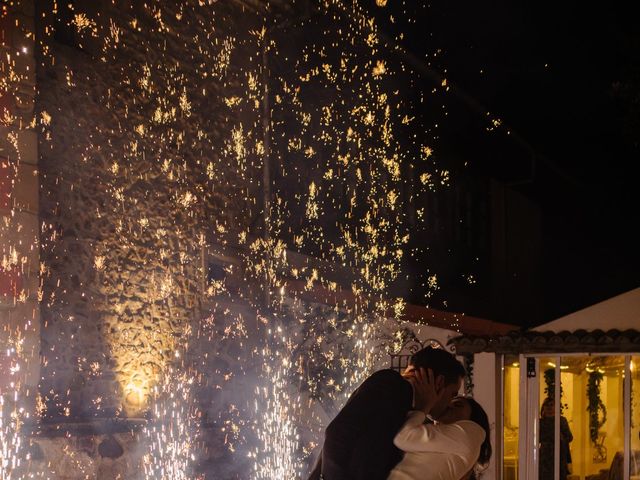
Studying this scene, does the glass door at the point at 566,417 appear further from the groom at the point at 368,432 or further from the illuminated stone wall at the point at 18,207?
→ the groom at the point at 368,432

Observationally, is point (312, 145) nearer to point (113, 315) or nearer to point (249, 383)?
point (249, 383)

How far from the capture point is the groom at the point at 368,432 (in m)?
3.18

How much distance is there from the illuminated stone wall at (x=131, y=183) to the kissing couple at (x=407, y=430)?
294 cm

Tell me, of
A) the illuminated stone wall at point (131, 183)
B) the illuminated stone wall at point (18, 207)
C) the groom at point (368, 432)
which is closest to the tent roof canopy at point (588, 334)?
the illuminated stone wall at point (131, 183)

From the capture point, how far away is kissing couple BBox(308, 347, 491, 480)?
3.21 meters

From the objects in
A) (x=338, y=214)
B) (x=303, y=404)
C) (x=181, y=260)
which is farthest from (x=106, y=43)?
(x=303, y=404)

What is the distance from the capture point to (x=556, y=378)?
393 inches

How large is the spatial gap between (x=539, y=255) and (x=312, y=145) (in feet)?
27.3

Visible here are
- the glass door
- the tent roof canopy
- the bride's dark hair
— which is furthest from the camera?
the glass door

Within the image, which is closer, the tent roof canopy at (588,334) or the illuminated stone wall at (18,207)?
the illuminated stone wall at (18,207)

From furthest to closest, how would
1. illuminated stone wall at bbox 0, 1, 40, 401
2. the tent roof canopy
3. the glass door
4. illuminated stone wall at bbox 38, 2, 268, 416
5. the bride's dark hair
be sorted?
1. the glass door
2. the tent roof canopy
3. illuminated stone wall at bbox 38, 2, 268, 416
4. illuminated stone wall at bbox 0, 1, 40, 401
5. the bride's dark hair

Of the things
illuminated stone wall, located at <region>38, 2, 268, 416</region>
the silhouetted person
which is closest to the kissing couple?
illuminated stone wall, located at <region>38, 2, 268, 416</region>

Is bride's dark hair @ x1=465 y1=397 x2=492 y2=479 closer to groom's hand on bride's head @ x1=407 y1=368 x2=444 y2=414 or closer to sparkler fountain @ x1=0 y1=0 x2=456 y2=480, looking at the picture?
groom's hand on bride's head @ x1=407 y1=368 x2=444 y2=414

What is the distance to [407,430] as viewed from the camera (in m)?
3.33
